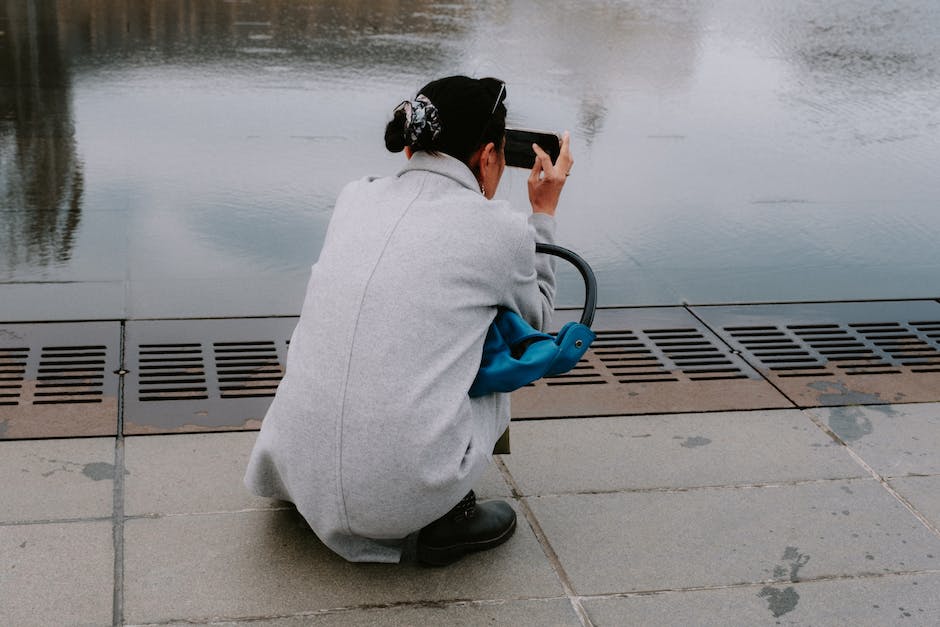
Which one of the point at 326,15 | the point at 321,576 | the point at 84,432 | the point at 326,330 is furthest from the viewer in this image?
the point at 326,15

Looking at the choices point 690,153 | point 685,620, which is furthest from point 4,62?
point 685,620

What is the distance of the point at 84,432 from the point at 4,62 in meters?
6.14

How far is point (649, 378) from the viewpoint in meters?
4.42

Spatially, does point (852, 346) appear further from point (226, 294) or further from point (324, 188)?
point (324, 188)

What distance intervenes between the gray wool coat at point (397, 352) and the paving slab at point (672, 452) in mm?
788

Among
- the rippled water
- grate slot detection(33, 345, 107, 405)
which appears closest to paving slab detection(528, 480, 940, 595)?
grate slot detection(33, 345, 107, 405)

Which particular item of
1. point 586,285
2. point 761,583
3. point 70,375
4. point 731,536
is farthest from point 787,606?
point 70,375

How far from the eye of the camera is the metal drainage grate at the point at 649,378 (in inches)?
165

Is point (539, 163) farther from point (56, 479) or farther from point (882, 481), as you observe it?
point (56, 479)

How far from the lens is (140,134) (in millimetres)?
7293

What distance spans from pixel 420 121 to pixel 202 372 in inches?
70.5

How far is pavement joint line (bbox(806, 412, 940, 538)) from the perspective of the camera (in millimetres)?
3457

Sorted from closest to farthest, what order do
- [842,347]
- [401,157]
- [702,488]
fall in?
[702,488], [842,347], [401,157]

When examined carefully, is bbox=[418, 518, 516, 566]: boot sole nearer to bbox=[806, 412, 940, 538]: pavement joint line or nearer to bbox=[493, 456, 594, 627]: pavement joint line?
bbox=[493, 456, 594, 627]: pavement joint line
